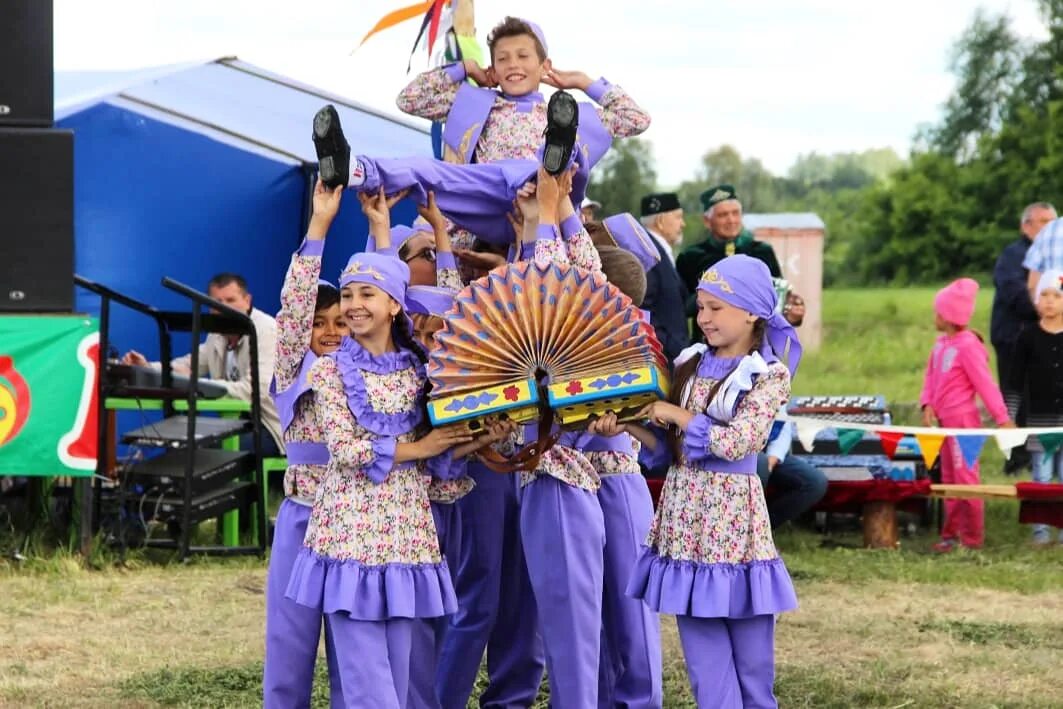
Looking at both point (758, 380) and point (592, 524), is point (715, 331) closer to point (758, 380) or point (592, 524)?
point (758, 380)

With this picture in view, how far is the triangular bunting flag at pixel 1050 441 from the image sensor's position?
29.7 ft

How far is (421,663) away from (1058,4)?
3030 cm

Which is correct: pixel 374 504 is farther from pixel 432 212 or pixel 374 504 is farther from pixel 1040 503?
pixel 1040 503

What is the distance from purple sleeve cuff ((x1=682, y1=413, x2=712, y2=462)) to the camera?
14.8 ft

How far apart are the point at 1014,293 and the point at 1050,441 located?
6.82 ft

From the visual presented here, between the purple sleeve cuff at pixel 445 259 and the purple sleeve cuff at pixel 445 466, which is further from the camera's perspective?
the purple sleeve cuff at pixel 445 259

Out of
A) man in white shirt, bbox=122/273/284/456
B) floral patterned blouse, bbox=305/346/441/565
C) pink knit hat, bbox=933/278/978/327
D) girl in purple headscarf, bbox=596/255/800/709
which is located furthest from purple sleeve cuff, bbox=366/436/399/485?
pink knit hat, bbox=933/278/978/327

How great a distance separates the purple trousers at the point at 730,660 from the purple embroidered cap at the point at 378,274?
3.86 ft

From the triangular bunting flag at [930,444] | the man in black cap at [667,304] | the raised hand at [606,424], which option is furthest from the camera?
the triangular bunting flag at [930,444]

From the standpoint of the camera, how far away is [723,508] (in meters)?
4.59

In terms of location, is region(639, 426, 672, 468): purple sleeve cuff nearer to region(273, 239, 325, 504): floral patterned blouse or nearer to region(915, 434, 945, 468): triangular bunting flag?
region(273, 239, 325, 504): floral patterned blouse

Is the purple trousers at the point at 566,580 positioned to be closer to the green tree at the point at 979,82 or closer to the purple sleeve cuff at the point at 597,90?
the purple sleeve cuff at the point at 597,90

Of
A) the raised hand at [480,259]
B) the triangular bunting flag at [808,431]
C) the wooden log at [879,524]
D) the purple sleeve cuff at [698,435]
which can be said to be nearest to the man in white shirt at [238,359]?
the triangular bunting flag at [808,431]

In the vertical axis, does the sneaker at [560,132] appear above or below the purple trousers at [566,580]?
above
